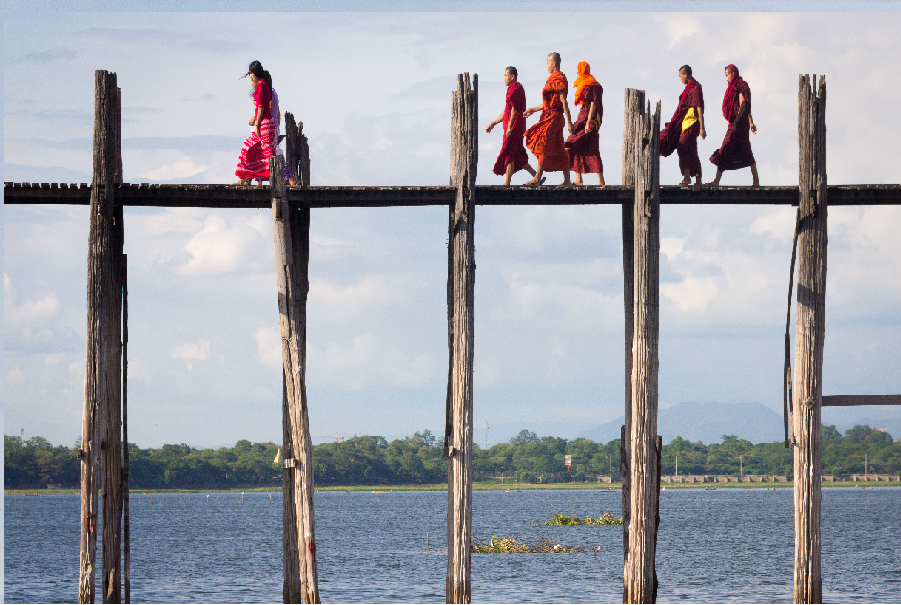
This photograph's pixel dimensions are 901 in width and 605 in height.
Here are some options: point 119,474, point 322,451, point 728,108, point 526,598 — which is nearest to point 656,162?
point 728,108

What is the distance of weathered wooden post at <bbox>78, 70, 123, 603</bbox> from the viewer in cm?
1362

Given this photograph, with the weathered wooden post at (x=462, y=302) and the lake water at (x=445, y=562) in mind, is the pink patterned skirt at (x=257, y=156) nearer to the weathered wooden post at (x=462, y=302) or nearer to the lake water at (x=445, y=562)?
the weathered wooden post at (x=462, y=302)

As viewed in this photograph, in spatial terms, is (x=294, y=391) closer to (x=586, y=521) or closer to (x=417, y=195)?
(x=417, y=195)

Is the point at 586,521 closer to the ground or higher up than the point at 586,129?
closer to the ground

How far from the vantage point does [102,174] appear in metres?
13.9

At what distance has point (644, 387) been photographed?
13617 mm

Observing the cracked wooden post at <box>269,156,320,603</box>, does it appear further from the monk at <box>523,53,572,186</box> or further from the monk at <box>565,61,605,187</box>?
the monk at <box>565,61,605,187</box>

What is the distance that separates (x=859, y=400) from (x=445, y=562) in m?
29.6

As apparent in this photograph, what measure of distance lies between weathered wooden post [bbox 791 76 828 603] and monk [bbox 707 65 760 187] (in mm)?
1067

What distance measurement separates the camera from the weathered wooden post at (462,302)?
13547mm

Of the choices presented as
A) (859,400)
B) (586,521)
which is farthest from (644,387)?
(586,521)

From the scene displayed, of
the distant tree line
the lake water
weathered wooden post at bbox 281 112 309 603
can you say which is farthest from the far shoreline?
weathered wooden post at bbox 281 112 309 603

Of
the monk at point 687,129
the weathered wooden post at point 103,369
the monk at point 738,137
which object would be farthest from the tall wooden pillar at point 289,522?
the monk at point 738,137

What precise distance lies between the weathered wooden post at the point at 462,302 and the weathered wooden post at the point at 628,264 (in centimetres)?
201
